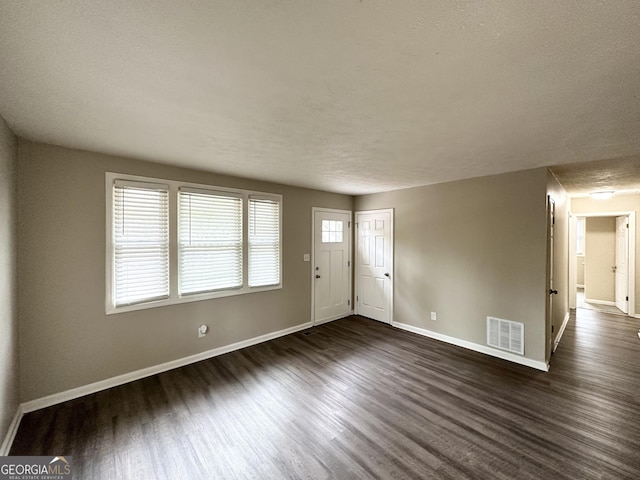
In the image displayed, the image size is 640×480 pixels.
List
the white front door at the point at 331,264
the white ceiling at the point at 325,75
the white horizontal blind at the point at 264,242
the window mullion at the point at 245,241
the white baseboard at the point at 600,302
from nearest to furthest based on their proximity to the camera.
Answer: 1. the white ceiling at the point at 325,75
2. the window mullion at the point at 245,241
3. the white horizontal blind at the point at 264,242
4. the white front door at the point at 331,264
5. the white baseboard at the point at 600,302

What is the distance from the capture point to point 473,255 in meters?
3.74

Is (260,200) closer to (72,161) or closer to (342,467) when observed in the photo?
(72,161)

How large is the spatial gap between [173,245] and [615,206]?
27.4ft

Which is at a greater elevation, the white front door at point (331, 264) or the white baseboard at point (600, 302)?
the white front door at point (331, 264)

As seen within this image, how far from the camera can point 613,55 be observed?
1213 millimetres

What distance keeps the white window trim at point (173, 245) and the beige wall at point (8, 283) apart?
2.10 ft

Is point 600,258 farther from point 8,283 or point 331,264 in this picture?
point 8,283

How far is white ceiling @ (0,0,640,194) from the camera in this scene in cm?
102

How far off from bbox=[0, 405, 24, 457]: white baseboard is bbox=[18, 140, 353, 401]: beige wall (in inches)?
6.2

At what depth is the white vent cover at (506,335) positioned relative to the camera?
130 inches

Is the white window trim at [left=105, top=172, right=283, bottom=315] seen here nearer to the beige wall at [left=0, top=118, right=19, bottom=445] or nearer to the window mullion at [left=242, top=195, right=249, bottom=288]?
the window mullion at [left=242, top=195, right=249, bottom=288]

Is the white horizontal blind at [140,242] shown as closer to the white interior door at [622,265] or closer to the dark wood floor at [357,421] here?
the dark wood floor at [357,421]

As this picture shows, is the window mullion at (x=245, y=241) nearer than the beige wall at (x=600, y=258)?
Yes

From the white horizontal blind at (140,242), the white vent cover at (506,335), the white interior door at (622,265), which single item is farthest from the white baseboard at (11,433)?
the white interior door at (622,265)
